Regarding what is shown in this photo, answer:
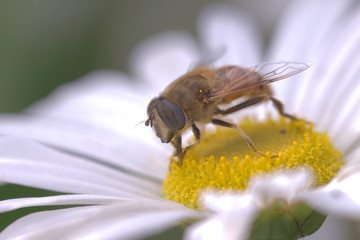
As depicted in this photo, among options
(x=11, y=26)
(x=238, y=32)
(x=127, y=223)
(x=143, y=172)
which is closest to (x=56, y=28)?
(x=11, y=26)

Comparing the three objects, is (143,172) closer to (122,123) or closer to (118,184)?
(118,184)

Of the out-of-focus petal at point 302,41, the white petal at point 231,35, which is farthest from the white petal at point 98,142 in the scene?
the white petal at point 231,35

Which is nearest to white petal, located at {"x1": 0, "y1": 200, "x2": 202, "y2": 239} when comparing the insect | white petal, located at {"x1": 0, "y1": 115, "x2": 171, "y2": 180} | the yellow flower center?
the yellow flower center

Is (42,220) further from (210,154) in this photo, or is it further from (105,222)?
(210,154)

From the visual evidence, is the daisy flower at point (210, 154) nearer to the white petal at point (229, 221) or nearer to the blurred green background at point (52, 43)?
the white petal at point (229, 221)

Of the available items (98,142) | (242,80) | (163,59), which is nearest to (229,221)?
(242,80)

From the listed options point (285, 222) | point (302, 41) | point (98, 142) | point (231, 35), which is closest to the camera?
point (285, 222)

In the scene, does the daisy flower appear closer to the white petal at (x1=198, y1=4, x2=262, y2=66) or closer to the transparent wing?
the white petal at (x1=198, y1=4, x2=262, y2=66)
